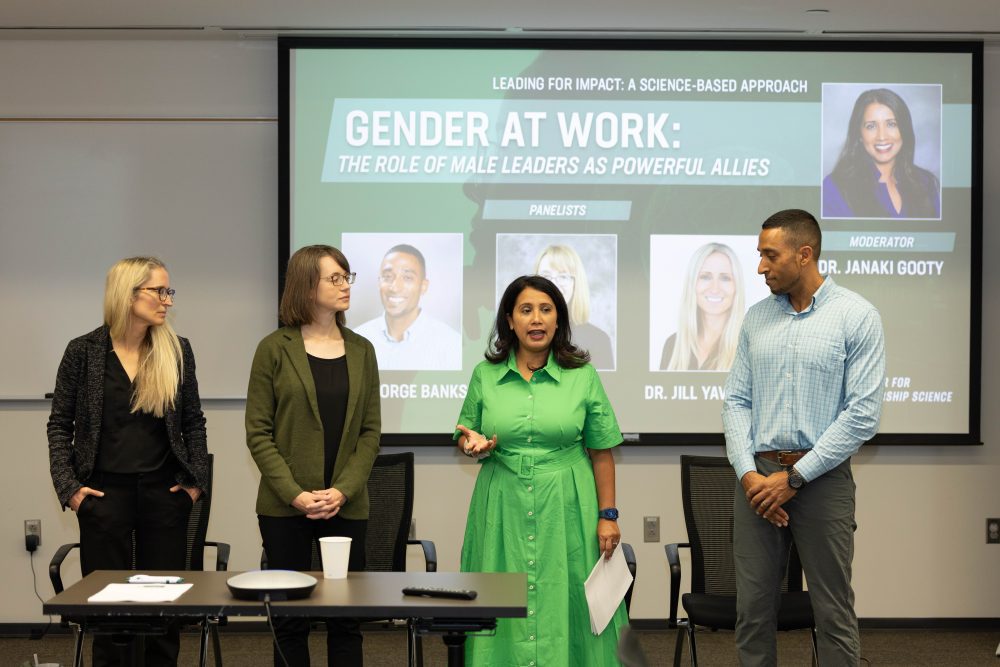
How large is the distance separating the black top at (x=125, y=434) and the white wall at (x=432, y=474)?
197cm

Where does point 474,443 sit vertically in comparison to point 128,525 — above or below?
above

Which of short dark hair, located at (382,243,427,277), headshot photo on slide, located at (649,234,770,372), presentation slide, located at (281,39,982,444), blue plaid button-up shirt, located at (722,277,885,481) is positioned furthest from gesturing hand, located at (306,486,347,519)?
headshot photo on slide, located at (649,234,770,372)

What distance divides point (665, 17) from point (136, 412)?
3.08 metres

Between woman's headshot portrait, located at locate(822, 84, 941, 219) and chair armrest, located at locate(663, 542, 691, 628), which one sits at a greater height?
woman's headshot portrait, located at locate(822, 84, 941, 219)

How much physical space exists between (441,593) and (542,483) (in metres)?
0.85

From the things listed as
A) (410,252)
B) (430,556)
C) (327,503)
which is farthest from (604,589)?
(410,252)

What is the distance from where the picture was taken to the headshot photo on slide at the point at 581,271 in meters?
5.33

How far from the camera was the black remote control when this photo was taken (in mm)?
2522

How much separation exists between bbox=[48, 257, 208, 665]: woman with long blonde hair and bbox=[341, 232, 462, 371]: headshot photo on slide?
1840 millimetres

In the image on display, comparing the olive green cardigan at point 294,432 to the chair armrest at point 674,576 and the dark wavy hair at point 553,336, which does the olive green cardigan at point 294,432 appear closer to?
the dark wavy hair at point 553,336

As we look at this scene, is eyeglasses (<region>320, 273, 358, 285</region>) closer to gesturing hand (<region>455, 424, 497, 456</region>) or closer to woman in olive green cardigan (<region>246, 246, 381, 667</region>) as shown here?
woman in olive green cardigan (<region>246, 246, 381, 667</region>)

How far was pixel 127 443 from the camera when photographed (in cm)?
339

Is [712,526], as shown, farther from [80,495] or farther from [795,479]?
[80,495]

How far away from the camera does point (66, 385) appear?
345 cm
